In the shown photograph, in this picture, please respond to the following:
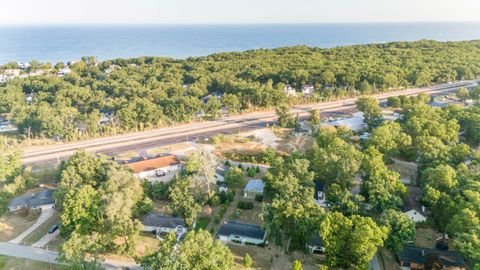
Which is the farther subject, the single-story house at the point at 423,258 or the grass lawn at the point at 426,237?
the grass lawn at the point at 426,237

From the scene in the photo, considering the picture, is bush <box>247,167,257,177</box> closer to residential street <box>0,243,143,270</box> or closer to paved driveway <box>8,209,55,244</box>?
residential street <box>0,243,143,270</box>

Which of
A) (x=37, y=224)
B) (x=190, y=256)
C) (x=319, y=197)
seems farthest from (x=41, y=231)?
(x=319, y=197)

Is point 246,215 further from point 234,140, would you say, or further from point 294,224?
point 234,140

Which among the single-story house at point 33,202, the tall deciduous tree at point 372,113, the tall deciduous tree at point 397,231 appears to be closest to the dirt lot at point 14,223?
the single-story house at point 33,202

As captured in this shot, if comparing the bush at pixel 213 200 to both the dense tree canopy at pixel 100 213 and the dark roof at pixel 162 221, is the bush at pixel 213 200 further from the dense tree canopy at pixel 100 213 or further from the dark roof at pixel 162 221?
the dense tree canopy at pixel 100 213

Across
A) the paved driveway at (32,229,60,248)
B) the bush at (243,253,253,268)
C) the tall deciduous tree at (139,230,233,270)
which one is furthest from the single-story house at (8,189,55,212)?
the bush at (243,253,253,268)

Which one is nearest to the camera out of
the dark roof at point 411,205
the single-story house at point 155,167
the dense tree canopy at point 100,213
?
the dense tree canopy at point 100,213
